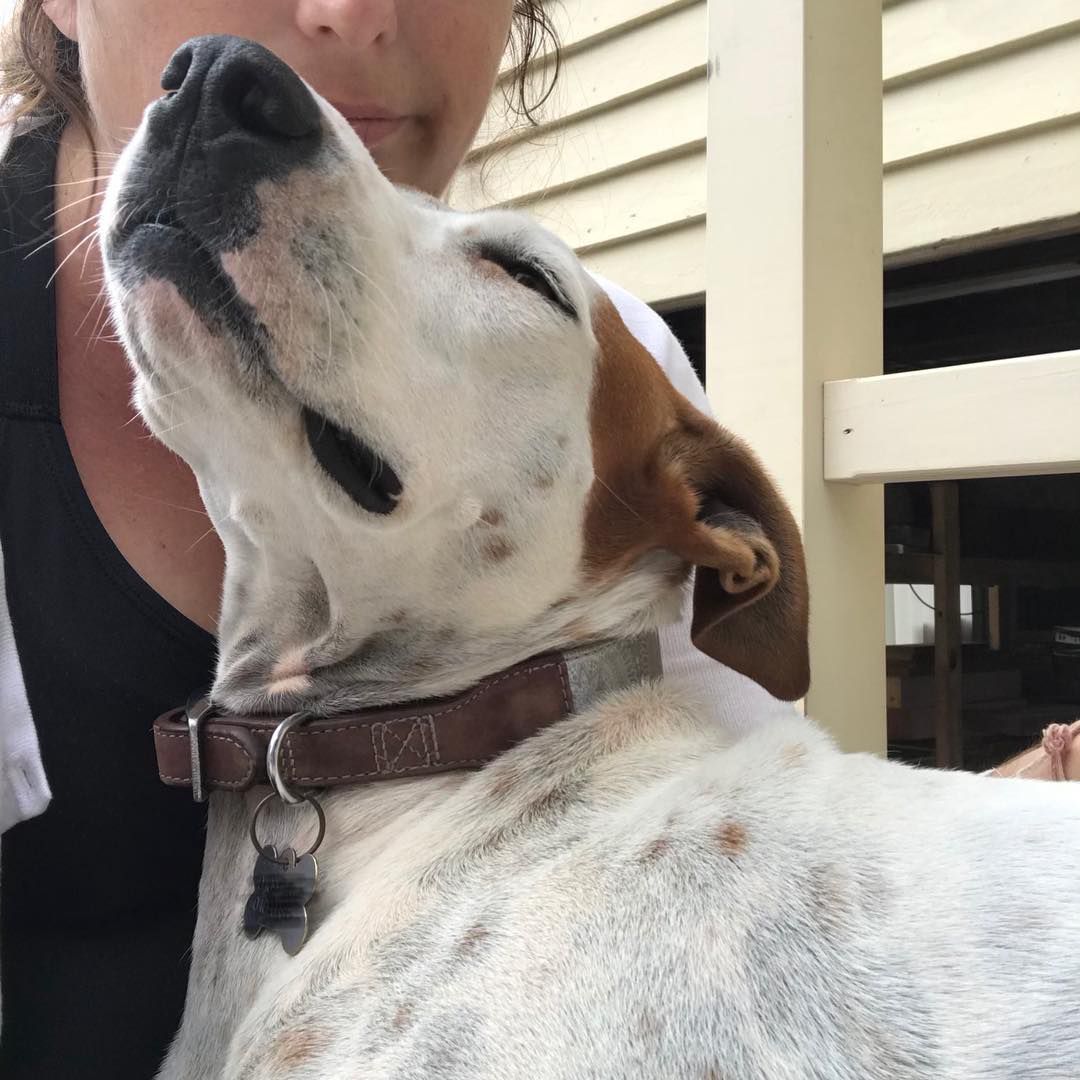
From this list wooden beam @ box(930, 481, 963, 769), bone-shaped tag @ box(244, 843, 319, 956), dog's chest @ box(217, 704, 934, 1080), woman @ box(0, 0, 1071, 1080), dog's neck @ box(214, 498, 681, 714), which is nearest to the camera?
dog's chest @ box(217, 704, 934, 1080)

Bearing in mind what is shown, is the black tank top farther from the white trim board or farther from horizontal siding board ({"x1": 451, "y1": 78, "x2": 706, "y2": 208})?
horizontal siding board ({"x1": 451, "y1": 78, "x2": 706, "y2": 208})

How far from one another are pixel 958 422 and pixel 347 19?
1342 mm

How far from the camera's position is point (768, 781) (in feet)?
5.02

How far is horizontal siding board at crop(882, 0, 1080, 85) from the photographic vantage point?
3.27 m

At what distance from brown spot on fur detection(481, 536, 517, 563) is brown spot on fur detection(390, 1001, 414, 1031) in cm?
64

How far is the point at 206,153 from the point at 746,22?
63.1 inches

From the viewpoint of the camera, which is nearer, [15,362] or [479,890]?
[479,890]

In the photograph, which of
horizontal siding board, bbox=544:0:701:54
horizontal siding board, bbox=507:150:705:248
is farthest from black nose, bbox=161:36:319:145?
horizontal siding board, bbox=544:0:701:54

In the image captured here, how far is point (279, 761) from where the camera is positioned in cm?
157

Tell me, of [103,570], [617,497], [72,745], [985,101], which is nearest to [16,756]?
[72,745]

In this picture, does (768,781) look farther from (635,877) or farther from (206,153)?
(206,153)

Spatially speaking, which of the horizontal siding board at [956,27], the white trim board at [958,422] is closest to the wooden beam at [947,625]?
the horizontal siding board at [956,27]

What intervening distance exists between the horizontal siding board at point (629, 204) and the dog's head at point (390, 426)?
2540mm

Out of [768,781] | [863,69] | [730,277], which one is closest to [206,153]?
[768,781]
